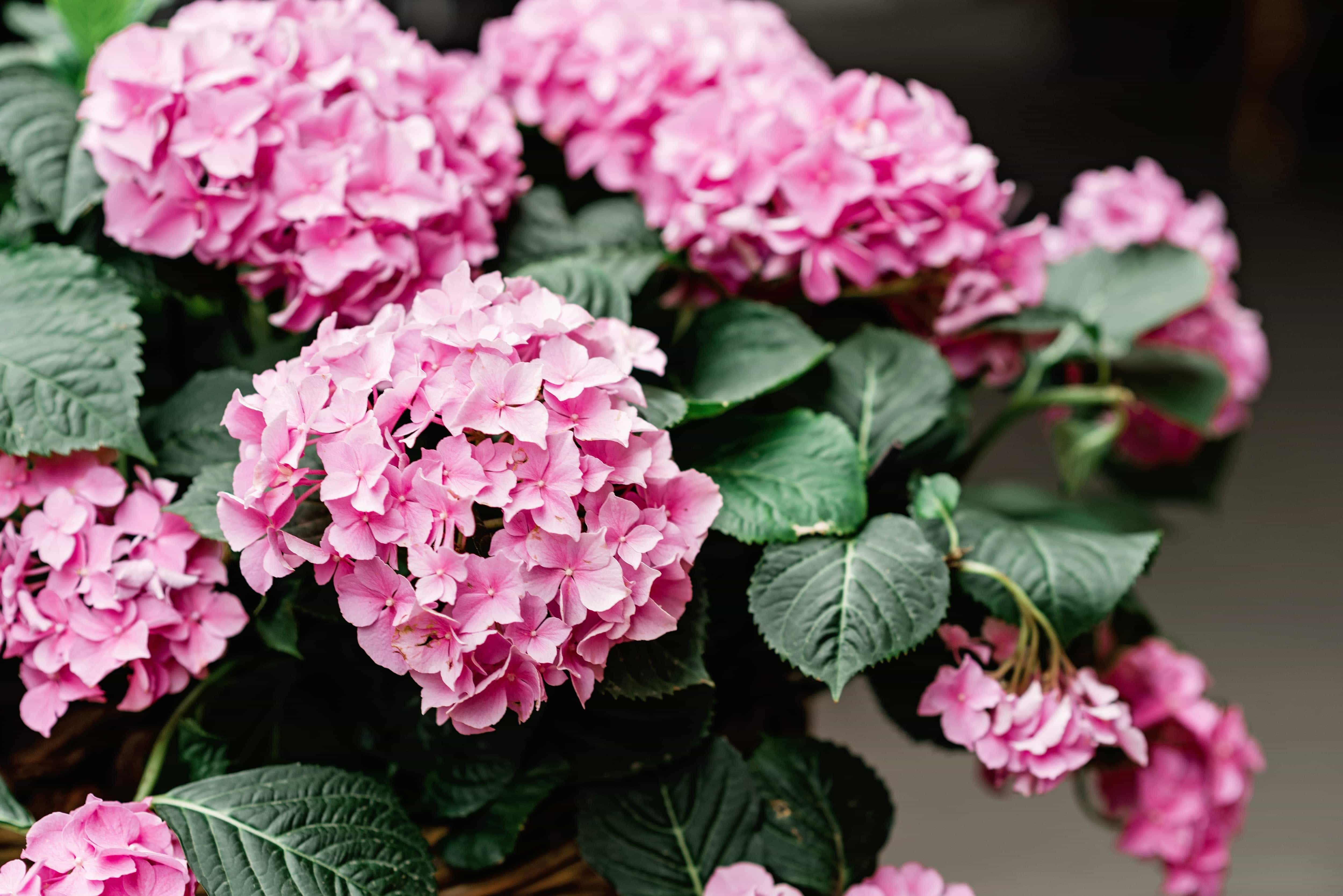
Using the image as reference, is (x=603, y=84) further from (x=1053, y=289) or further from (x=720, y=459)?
(x=1053, y=289)

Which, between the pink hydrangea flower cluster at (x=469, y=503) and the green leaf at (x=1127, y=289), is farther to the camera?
the green leaf at (x=1127, y=289)

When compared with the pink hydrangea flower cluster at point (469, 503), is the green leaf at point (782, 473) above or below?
below

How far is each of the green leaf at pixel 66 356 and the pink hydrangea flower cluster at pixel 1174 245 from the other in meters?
0.82

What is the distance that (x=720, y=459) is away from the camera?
2.11 feet

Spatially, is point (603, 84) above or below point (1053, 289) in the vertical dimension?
above

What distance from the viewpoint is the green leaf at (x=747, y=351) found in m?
0.66

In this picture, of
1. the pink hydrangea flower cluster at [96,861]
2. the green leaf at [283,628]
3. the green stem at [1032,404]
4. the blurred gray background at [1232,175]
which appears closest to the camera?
the pink hydrangea flower cluster at [96,861]

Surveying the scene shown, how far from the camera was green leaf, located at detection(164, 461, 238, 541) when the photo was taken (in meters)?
0.53

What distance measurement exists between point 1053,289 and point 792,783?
55 centimetres

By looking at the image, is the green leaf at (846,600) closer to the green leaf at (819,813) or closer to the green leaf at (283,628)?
the green leaf at (819,813)

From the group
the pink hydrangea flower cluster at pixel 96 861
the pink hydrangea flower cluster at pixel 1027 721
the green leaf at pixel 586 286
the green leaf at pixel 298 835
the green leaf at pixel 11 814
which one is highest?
the green leaf at pixel 586 286

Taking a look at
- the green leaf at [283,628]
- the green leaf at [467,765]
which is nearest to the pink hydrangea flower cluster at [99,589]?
the green leaf at [283,628]

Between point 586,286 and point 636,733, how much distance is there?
28 cm

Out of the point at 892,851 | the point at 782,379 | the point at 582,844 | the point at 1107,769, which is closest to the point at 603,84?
the point at 782,379
